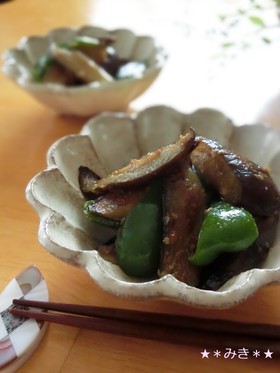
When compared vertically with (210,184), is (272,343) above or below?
below

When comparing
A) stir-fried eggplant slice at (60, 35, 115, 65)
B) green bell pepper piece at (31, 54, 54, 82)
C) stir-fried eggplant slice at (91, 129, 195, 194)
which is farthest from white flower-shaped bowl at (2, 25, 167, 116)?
stir-fried eggplant slice at (91, 129, 195, 194)

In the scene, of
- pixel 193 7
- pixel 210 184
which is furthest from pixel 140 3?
pixel 210 184

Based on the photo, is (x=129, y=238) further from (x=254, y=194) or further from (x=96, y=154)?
(x=96, y=154)

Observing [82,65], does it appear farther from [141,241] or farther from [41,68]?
[141,241]

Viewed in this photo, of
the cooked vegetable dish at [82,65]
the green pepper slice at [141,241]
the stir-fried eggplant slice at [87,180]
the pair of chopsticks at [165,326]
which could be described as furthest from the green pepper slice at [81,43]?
the pair of chopsticks at [165,326]

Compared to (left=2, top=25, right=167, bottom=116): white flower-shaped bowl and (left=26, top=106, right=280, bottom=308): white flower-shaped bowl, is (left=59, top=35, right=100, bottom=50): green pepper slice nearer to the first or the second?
(left=2, top=25, right=167, bottom=116): white flower-shaped bowl

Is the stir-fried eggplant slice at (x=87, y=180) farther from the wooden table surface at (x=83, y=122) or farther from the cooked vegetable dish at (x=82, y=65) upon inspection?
the cooked vegetable dish at (x=82, y=65)
